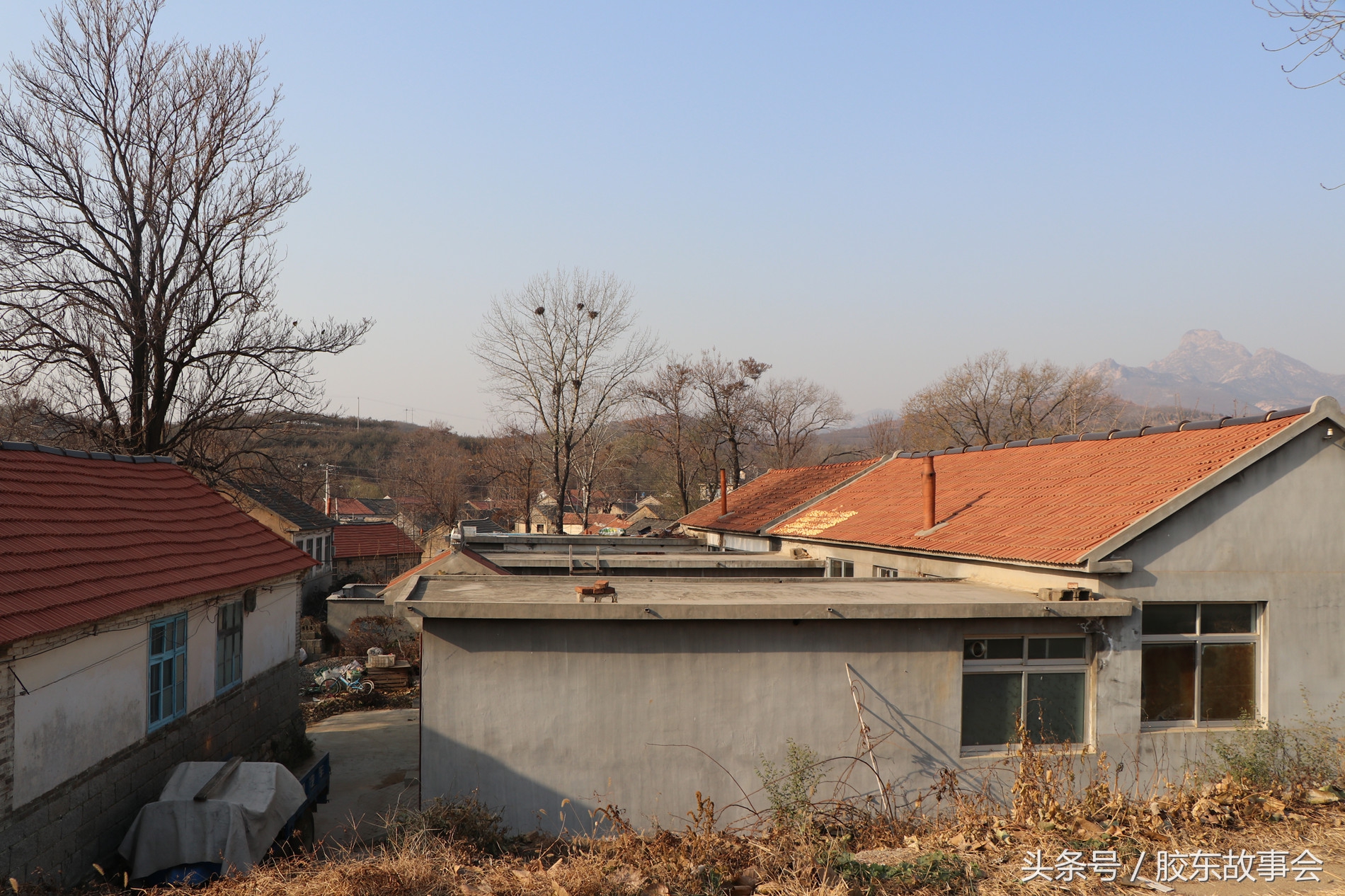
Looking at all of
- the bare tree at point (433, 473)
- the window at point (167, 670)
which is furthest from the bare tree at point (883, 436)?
the window at point (167, 670)

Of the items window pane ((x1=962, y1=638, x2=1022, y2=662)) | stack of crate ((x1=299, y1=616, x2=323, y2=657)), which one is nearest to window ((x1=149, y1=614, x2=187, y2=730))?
window pane ((x1=962, y1=638, x2=1022, y2=662))

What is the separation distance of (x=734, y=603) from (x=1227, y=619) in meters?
6.70

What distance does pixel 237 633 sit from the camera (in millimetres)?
14062

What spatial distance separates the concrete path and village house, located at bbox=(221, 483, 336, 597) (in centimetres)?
1467

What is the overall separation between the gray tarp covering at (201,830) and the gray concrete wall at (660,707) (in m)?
1.88

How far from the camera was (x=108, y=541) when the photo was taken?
1169 cm

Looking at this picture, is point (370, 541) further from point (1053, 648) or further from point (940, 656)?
point (1053, 648)

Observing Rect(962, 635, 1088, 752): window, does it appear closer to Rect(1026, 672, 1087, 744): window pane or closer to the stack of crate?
Rect(1026, 672, 1087, 744): window pane

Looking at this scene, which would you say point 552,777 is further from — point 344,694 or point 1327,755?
point 344,694

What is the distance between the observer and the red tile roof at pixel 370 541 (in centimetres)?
4575

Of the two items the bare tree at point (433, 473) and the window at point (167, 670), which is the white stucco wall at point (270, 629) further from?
the bare tree at point (433, 473)

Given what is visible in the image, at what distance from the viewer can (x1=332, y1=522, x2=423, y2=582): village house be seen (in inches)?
1748

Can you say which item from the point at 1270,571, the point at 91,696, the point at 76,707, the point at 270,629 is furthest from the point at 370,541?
the point at 1270,571

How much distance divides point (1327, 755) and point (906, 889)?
792 cm
